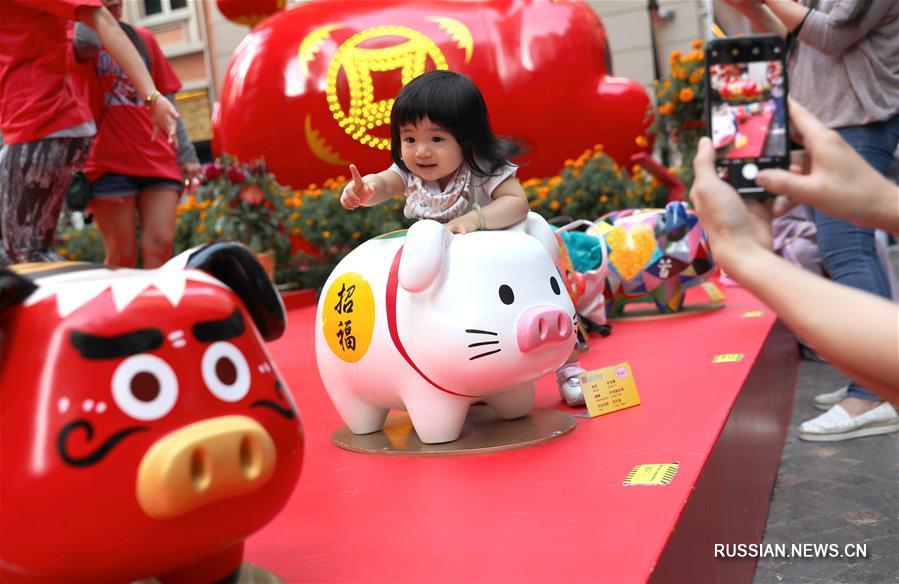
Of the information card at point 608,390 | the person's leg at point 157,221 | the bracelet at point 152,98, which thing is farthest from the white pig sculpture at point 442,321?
the person's leg at point 157,221

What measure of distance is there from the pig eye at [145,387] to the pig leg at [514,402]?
1.26 metres

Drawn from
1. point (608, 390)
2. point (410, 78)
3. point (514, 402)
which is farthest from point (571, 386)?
point (410, 78)

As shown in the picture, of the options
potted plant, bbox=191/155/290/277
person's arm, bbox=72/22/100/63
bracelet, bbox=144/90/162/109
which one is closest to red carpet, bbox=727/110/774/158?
bracelet, bbox=144/90/162/109

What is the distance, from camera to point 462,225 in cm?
221

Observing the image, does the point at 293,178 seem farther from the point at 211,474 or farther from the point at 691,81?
the point at 211,474

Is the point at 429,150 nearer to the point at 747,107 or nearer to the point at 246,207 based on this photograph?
the point at 747,107

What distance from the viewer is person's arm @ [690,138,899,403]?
2.88 ft

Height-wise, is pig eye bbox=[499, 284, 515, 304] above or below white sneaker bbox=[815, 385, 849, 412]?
above

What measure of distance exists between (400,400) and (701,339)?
1531mm

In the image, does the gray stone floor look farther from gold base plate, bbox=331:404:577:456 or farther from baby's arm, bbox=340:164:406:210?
baby's arm, bbox=340:164:406:210

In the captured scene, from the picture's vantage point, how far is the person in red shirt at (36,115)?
106 inches

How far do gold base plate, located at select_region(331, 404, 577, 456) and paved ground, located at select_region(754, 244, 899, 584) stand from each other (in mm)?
571

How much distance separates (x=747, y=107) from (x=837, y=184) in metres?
0.20

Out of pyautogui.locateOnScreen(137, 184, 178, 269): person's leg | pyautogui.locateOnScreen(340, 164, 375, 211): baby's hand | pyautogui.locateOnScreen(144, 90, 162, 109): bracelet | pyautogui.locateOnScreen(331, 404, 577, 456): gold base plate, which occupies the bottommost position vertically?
pyautogui.locateOnScreen(331, 404, 577, 456): gold base plate
